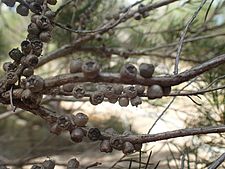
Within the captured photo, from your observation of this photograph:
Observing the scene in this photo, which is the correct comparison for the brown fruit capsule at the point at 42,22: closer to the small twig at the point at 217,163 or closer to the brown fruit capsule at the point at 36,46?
the brown fruit capsule at the point at 36,46

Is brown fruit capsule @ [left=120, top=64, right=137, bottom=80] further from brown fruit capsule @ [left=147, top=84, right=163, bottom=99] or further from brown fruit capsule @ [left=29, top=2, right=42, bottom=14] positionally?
brown fruit capsule @ [left=29, top=2, right=42, bottom=14]

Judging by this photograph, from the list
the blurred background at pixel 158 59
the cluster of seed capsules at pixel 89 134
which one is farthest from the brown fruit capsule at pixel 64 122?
the blurred background at pixel 158 59

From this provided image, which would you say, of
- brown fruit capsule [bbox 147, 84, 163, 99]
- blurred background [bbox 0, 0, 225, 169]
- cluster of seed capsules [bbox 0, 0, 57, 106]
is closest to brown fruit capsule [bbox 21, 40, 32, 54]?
cluster of seed capsules [bbox 0, 0, 57, 106]

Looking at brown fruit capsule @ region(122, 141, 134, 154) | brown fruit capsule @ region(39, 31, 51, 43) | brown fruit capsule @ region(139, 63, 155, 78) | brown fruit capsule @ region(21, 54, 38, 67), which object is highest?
brown fruit capsule @ region(39, 31, 51, 43)

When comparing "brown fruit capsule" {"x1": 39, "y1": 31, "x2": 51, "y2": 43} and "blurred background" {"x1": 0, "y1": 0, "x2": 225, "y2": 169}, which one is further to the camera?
"blurred background" {"x1": 0, "y1": 0, "x2": 225, "y2": 169}

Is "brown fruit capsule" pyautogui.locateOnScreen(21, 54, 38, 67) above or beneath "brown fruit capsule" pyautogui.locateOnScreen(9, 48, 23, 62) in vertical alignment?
beneath

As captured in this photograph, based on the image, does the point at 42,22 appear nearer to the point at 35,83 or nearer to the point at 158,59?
the point at 35,83

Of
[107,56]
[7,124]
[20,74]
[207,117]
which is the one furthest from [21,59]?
[7,124]
